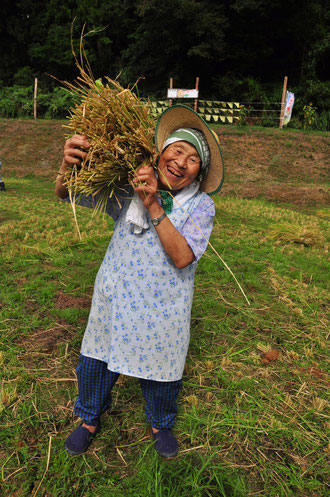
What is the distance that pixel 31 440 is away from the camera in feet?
6.14

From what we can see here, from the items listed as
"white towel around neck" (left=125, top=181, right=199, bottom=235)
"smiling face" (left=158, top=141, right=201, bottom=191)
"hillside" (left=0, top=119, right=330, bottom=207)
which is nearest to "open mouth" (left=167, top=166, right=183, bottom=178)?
"smiling face" (left=158, top=141, right=201, bottom=191)

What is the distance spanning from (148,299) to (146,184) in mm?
521

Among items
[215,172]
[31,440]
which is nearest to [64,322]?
[31,440]

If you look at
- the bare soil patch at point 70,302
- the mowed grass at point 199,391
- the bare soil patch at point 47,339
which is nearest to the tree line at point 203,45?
the mowed grass at point 199,391

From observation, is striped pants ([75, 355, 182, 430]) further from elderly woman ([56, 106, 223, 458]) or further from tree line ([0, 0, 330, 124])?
tree line ([0, 0, 330, 124])

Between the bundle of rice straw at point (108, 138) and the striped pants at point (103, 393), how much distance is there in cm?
88

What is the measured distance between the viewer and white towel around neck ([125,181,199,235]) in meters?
1.60

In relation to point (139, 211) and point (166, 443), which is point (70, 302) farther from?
point (139, 211)

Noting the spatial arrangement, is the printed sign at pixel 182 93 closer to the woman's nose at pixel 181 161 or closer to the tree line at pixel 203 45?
the tree line at pixel 203 45

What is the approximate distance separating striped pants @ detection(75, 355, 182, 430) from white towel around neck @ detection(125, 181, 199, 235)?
0.71 metres

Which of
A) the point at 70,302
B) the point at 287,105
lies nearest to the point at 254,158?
the point at 287,105

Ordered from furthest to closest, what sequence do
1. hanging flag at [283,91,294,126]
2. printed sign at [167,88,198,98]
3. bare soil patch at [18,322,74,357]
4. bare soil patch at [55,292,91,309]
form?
hanging flag at [283,91,294,126]
printed sign at [167,88,198,98]
bare soil patch at [55,292,91,309]
bare soil patch at [18,322,74,357]

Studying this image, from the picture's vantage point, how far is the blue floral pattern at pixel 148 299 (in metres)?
1.66

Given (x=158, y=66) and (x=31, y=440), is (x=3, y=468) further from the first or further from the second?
(x=158, y=66)
